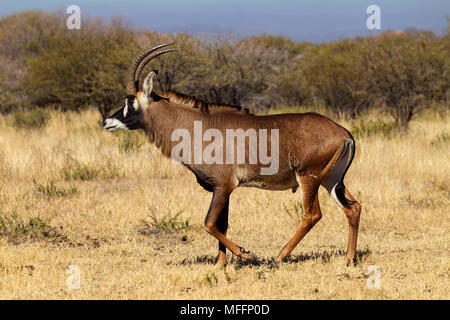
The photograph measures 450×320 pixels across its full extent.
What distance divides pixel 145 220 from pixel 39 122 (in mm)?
11846

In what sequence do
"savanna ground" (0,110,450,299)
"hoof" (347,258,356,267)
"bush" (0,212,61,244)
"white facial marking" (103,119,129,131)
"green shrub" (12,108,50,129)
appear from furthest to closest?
"green shrub" (12,108,50,129)
"bush" (0,212,61,244)
"white facial marking" (103,119,129,131)
"hoof" (347,258,356,267)
"savanna ground" (0,110,450,299)

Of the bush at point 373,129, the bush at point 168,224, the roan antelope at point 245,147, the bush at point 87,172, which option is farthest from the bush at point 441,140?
the roan antelope at point 245,147

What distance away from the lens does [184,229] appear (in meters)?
9.02

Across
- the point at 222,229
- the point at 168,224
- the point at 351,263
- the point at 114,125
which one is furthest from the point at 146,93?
the point at 351,263

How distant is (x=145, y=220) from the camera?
9.41m

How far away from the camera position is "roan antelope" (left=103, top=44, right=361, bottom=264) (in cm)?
691

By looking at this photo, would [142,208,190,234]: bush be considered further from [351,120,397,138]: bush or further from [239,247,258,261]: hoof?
[351,120,397,138]: bush

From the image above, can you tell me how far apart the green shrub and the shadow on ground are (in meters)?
13.2

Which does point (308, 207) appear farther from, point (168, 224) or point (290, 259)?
point (168, 224)

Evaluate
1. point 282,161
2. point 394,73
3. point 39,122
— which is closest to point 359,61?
point 394,73

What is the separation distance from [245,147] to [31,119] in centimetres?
1439

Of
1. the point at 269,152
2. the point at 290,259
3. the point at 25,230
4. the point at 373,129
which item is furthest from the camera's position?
the point at 373,129

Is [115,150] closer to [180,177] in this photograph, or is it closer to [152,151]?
[152,151]

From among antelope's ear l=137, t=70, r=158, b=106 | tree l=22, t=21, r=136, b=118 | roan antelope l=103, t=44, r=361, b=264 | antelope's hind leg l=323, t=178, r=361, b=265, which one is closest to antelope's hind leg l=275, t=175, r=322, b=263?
roan antelope l=103, t=44, r=361, b=264
